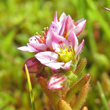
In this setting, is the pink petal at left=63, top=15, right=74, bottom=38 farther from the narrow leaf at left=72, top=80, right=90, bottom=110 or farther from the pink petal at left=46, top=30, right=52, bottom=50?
the narrow leaf at left=72, top=80, right=90, bottom=110

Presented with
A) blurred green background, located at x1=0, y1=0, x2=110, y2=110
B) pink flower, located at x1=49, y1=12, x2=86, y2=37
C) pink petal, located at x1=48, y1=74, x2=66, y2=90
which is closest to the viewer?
pink petal, located at x1=48, y1=74, x2=66, y2=90

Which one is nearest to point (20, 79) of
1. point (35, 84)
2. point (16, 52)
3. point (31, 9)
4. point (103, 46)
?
point (35, 84)

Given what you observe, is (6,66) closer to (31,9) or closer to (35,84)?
(35,84)

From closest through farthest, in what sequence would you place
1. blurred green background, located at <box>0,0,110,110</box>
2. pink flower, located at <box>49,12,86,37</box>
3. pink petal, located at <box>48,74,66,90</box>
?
pink petal, located at <box>48,74,66,90</box> → pink flower, located at <box>49,12,86,37</box> → blurred green background, located at <box>0,0,110,110</box>

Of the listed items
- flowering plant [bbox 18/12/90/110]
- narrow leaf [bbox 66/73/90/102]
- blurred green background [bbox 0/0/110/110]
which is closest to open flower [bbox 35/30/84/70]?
flowering plant [bbox 18/12/90/110]

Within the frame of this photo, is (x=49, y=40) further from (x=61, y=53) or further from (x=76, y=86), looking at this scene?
(x=76, y=86)

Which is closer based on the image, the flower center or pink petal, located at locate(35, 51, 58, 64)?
pink petal, located at locate(35, 51, 58, 64)
